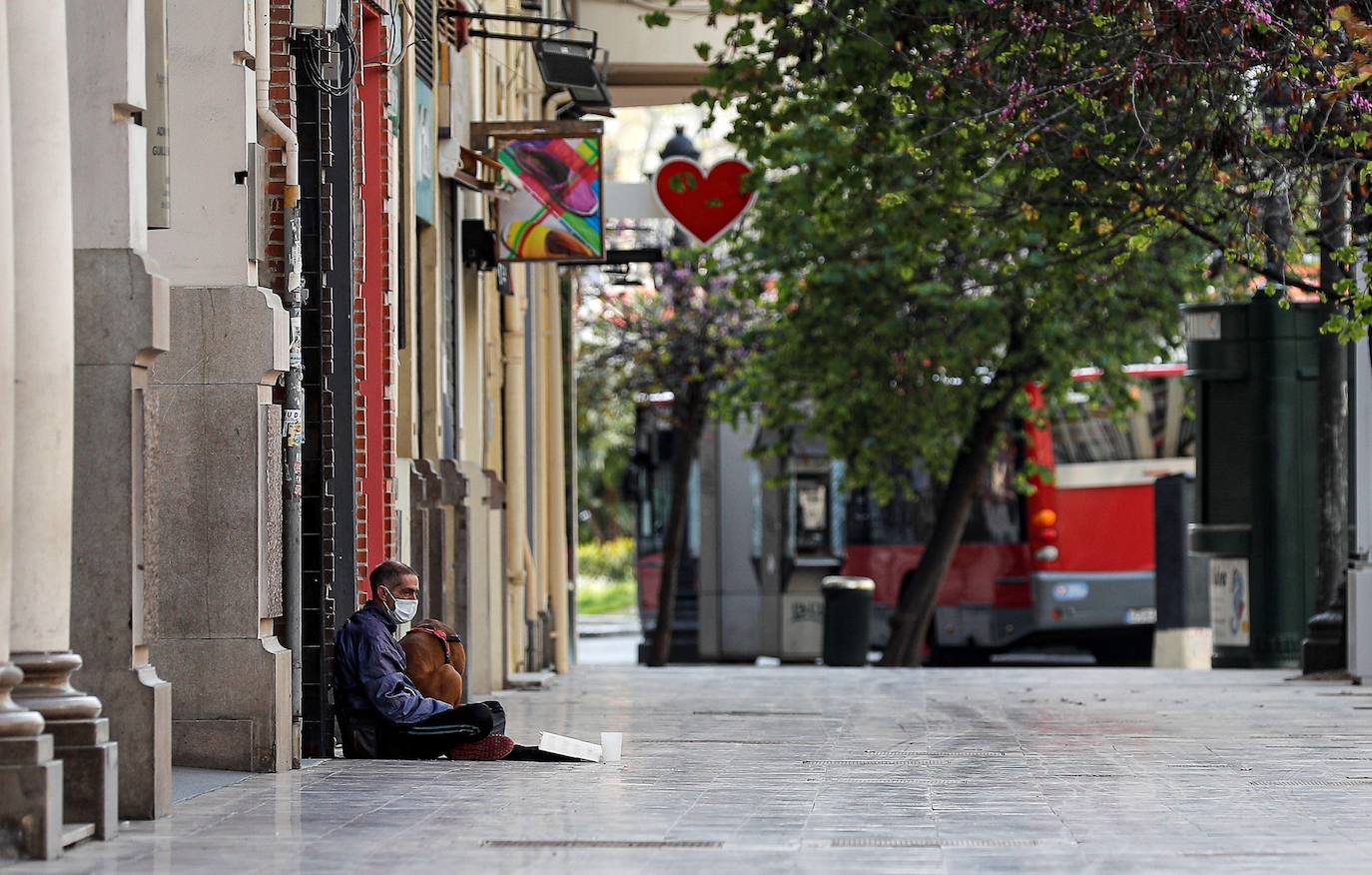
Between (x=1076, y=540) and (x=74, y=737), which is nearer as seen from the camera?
(x=74, y=737)

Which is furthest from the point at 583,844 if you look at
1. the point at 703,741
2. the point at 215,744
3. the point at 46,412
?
the point at 703,741

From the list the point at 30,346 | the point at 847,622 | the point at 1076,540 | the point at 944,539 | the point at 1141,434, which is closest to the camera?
the point at 30,346

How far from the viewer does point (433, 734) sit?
442 inches

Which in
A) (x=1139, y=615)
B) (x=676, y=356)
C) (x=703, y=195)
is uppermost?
(x=703, y=195)

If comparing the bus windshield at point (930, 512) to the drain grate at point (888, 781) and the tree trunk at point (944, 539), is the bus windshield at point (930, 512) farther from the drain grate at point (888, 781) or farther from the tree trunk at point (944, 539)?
the drain grate at point (888, 781)

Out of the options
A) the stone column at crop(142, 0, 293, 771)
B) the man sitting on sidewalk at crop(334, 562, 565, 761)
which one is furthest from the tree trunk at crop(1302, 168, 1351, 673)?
the stone column at crop(142, 0, 293, 771)

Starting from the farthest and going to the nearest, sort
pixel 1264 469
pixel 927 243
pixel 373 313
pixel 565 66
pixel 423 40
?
pixel 1264 469, pixel 927 243, pixel 565 66, pixel 423 40, pixel 373 313

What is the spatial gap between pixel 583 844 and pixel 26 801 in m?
1.87

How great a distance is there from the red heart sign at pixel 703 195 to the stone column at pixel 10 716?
12872mm

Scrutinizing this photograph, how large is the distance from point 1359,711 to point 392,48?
7.39 m

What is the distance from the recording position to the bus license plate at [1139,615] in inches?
1129

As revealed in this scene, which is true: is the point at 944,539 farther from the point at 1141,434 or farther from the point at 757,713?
the point at 757,713

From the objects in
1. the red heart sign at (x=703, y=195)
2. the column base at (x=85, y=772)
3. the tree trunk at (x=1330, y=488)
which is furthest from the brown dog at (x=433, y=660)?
the tree trunk at (x=1330, y=488)

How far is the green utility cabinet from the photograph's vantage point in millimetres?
21609
